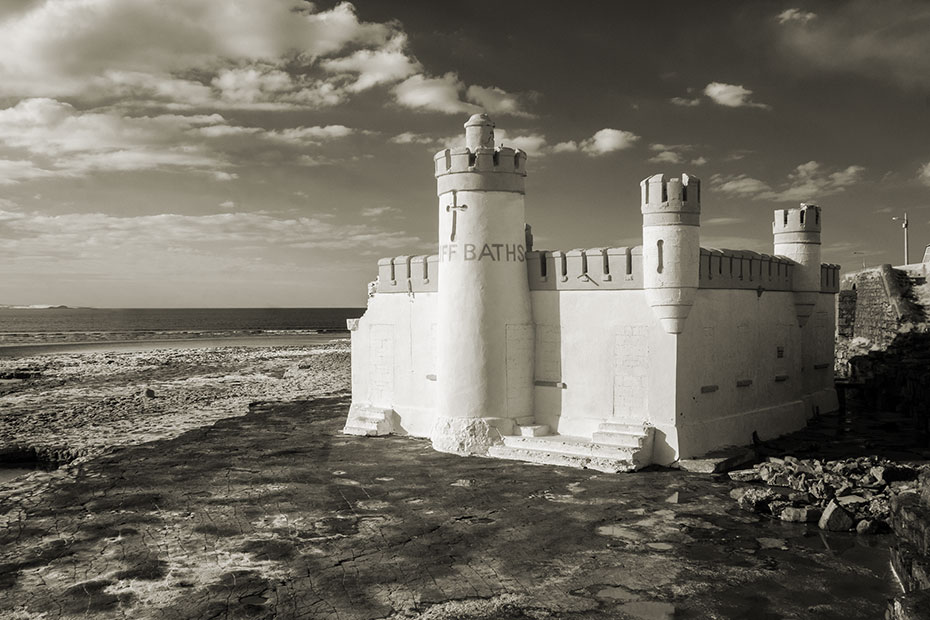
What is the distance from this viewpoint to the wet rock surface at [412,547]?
833 cm

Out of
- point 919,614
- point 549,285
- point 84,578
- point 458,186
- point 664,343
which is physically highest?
point 458,186

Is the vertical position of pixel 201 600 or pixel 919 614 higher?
pixel 919 614

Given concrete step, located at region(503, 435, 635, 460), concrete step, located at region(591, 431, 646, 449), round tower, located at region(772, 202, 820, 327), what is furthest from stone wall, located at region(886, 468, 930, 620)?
round tower, located at region(772, 202, 820, 327)

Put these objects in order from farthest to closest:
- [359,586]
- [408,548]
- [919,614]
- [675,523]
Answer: [675,523], [408,548], [359,586], [919,614]

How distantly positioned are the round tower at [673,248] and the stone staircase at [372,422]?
792cm

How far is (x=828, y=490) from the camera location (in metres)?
12.3

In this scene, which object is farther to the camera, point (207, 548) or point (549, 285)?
point (549, 285)

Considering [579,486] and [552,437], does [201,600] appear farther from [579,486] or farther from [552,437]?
[552,437]

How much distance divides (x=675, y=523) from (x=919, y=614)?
15.4ft

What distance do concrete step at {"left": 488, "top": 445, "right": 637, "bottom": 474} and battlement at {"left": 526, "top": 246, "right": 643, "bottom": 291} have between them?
3.95 metres

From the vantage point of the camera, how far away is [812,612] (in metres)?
8.02

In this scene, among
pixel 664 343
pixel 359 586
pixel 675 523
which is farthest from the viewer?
pixel 664 343

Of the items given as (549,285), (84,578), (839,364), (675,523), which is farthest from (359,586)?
(839,364)

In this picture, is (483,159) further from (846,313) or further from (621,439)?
(846,313)
